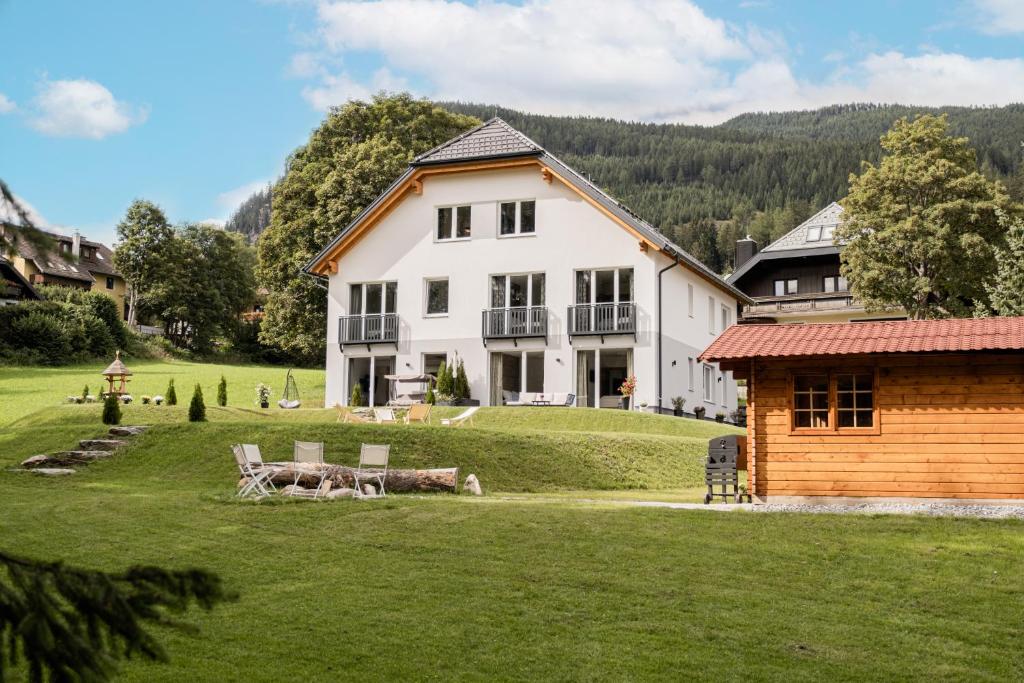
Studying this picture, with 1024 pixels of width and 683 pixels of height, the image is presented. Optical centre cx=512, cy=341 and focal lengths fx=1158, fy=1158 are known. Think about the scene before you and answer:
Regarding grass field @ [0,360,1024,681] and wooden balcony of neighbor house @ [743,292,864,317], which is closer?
grass field @ [0,360,1024,681]

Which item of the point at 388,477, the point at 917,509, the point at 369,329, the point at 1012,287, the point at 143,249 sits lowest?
the point at 917,509

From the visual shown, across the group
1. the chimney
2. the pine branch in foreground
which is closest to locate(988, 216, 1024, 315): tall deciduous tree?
the pine branch in foreground

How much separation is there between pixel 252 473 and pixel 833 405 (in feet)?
28.0

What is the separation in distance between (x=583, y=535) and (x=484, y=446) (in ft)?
30.7

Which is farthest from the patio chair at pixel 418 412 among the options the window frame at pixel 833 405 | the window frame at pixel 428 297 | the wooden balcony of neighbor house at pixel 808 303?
the wooden balcony of neighbor house at pixel 808 303

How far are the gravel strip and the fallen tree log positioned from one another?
5303 mm

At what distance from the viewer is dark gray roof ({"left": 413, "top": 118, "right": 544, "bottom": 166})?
35406 millimetres

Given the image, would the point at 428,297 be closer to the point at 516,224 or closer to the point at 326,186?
the point at 516,224

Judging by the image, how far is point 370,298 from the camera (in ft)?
124

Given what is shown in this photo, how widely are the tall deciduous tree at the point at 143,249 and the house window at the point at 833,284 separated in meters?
35.2

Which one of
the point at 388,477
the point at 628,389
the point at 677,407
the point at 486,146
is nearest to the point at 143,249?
the point at 486,146

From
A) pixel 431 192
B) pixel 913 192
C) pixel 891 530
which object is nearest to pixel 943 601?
pixel 891 530

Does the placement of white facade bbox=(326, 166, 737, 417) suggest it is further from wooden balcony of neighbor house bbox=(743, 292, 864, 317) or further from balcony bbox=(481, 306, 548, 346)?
wooden balcony of neighbor house bbox=(743, 292, 864, 317)

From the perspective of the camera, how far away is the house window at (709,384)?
38.4m
